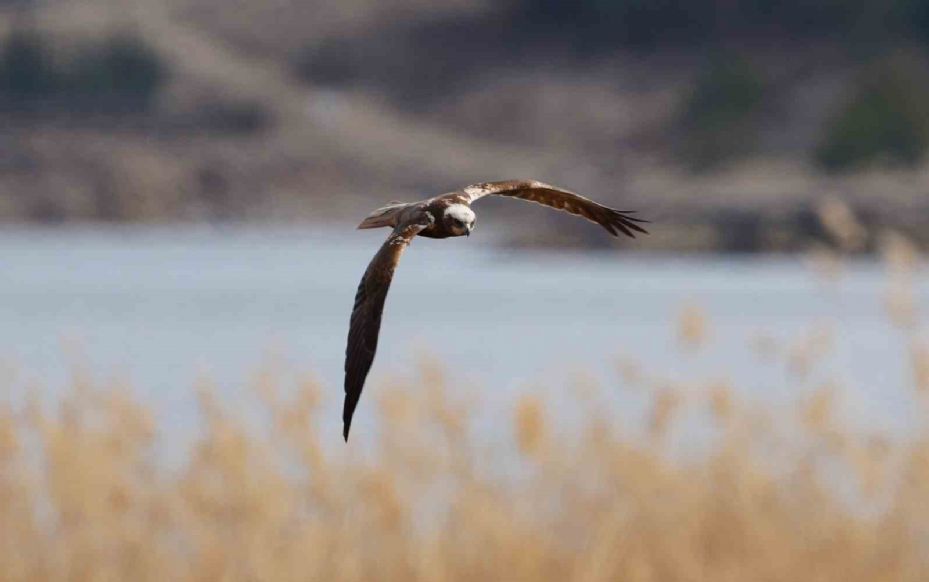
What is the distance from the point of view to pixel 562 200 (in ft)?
7.84

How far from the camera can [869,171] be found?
3366 cm

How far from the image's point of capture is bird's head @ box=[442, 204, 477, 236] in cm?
215

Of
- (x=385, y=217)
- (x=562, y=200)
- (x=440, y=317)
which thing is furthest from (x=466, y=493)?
(x=440, y=317)

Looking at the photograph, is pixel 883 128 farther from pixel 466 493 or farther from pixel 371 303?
pixel 371 303

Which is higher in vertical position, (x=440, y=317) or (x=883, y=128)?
(x=883, y=128)

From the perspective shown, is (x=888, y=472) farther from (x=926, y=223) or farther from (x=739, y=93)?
(x=739, y=93)

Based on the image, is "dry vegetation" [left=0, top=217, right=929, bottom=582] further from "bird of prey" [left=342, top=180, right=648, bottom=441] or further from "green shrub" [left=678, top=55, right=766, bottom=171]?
"green shrub" [left=678, top=55, right=766, bottom=171]

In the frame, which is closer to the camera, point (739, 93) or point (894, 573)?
point (894, 573)

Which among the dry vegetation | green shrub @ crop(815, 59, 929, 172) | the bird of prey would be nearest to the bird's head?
the bird of prey

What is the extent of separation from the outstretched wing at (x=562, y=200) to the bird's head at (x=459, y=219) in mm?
27

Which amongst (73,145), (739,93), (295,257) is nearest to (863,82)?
(739,93)

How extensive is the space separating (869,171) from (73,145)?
16.2m

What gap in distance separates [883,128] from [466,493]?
28.8 m

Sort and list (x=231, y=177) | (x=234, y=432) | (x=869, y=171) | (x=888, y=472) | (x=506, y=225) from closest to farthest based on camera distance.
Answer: (x=234, y=432)
(x=888, y=472)
(x=869, y=171)
(x=231, y=177)
(x=506, y=225)
